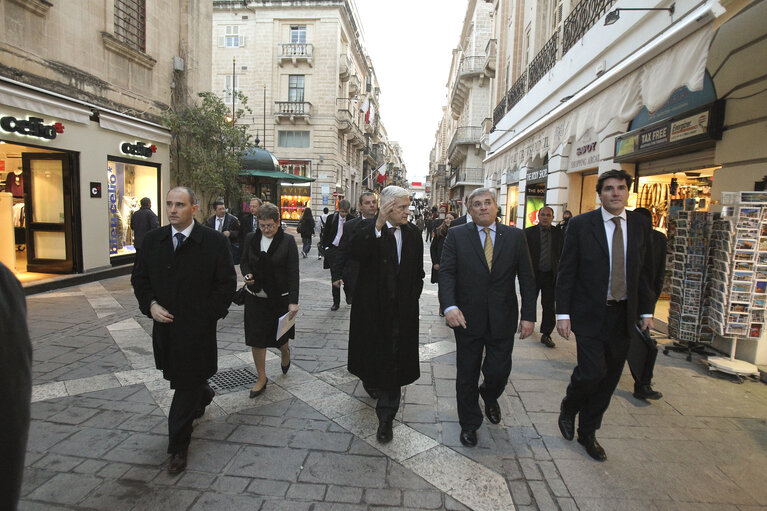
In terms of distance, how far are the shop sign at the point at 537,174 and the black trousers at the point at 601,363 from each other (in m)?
10.5

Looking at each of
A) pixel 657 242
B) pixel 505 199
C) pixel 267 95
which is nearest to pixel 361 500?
pixel 657 242

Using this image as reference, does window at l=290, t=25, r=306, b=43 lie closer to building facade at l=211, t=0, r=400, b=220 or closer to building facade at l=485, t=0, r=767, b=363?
building facade at l=211, t=0, r=400, b=220

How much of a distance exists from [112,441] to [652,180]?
906cm

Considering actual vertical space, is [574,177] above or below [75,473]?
above

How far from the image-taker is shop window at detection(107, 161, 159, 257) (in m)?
10.7

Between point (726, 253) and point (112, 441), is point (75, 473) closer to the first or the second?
point (112, 441)

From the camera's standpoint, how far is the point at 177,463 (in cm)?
286

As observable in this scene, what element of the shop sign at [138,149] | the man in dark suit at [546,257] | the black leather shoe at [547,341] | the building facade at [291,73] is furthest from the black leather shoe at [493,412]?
the building facade at [291,73]

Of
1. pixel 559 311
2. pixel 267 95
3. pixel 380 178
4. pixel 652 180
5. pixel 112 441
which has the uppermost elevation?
pixel 267 95

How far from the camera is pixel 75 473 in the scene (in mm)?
2793

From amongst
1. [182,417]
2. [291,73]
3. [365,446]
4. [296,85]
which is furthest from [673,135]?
[291,73]

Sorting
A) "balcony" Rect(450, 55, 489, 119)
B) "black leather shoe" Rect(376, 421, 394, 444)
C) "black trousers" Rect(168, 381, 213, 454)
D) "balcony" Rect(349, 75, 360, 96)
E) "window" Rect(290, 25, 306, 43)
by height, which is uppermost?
"window" Rect(290, 25, 306, 43)

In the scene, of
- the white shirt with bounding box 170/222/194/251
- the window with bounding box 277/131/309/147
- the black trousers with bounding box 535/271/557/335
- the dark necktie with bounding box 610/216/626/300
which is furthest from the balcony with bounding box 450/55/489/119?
the white shirt with bounding box 170/222/194/251

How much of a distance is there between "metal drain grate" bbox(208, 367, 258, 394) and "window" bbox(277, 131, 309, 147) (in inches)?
1265
